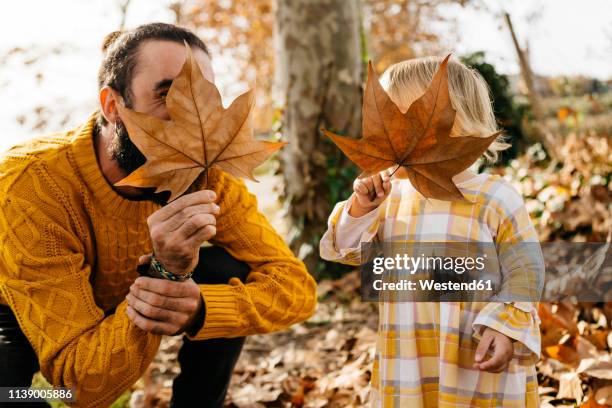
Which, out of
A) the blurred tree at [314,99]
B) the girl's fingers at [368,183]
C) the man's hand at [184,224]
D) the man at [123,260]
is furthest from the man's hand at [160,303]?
the blurred tree at [314,99]

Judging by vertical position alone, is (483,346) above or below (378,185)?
below

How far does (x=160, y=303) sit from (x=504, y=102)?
174 inches

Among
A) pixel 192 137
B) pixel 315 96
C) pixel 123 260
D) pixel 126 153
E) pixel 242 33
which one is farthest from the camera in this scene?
pixel 242 33

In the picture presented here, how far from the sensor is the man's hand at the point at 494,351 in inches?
52.8

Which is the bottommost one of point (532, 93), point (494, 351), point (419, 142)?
point (494, 351)

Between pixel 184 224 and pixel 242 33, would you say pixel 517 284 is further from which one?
pixel 242 33

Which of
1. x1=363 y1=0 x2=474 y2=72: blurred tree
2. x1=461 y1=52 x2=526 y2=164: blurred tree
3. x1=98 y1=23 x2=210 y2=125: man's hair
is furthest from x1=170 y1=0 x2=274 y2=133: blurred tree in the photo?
x1=98 y1=23 x2=210 y2=125: man's hair

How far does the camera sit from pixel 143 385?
2635 mm

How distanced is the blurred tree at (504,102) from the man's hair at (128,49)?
3.61m

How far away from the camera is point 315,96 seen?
3992 mm

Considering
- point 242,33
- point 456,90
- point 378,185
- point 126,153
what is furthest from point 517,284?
point 242,33

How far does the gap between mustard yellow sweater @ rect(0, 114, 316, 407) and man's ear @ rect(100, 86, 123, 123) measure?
147mm

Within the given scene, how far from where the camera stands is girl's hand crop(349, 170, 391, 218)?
4.66 ft

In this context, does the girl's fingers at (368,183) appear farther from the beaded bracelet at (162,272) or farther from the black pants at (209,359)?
the black pants at (209,359)
